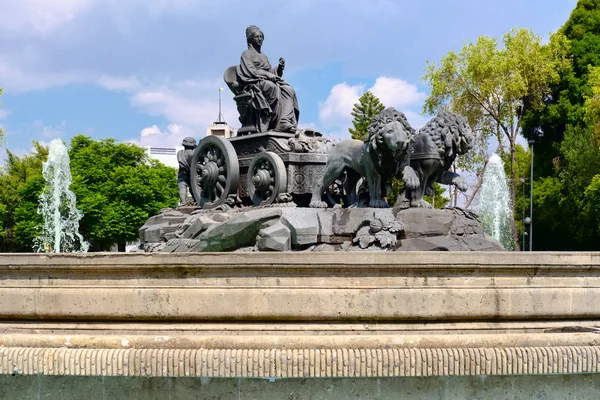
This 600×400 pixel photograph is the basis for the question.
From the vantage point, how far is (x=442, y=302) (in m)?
4.71

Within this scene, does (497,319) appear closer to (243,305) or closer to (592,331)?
(592,331)

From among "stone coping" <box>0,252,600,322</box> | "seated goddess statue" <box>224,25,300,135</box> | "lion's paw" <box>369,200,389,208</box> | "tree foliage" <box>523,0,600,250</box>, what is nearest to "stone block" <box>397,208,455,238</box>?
"lion's paw" <box>369,200,389,208</box>

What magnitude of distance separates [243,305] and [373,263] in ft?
2.87

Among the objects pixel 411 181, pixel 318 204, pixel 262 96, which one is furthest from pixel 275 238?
pixel 262 96

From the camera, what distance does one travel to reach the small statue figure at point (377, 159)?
927 cm

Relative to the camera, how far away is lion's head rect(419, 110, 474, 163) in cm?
982

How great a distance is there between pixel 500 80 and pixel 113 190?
20.4m

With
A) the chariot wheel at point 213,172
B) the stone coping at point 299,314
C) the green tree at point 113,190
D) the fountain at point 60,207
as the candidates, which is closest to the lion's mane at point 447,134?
the chariot wheel at point 213,172

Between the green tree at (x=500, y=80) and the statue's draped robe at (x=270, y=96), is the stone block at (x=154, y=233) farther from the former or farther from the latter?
the green tree at (x=500, y=80)

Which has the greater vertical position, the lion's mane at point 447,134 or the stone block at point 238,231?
the lion's mane at point 447,134

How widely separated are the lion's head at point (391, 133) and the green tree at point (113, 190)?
2945 centimetres

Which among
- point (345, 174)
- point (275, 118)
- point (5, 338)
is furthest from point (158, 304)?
→ point (275, 118)

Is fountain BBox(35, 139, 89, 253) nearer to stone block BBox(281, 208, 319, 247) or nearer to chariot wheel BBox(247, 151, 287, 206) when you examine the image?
chariot wheel BBox(247, 151, 287, 206)

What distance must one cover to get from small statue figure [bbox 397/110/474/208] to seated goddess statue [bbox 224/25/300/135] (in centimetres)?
246
